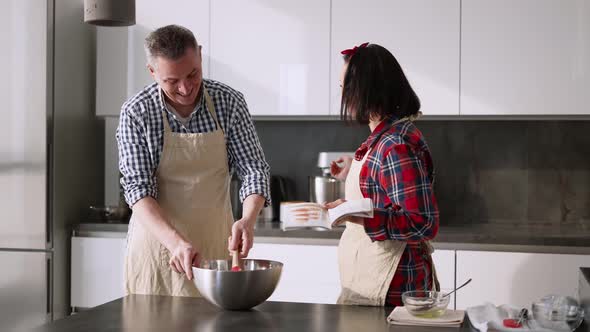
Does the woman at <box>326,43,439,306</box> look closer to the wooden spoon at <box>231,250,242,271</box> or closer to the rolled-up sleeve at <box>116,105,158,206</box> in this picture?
the wooden spoon at <box>231,250,242,271</box>

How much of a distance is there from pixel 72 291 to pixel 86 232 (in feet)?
0.96

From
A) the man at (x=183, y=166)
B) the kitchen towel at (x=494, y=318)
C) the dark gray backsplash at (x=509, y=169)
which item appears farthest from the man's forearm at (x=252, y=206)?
the dark gray backsplash at (x=509, y=169)

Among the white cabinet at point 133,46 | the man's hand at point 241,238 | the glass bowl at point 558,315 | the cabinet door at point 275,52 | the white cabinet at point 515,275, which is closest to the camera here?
the glass bowl at point 558,315

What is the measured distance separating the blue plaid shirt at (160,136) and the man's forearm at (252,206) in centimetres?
2

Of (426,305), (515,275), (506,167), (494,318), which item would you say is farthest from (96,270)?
(494,318)

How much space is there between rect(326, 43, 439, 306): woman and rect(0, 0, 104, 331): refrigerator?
6.45 feet

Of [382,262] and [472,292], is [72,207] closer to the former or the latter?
[472,292]

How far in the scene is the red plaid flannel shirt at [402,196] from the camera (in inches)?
84.7

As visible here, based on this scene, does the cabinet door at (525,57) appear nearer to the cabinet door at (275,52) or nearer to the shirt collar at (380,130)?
the cabinet door at (275,52)

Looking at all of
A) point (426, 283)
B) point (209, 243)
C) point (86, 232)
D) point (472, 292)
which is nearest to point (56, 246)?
point (86, 232)

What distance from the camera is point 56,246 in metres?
3.90

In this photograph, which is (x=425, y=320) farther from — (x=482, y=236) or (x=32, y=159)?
(x=32, y=159)

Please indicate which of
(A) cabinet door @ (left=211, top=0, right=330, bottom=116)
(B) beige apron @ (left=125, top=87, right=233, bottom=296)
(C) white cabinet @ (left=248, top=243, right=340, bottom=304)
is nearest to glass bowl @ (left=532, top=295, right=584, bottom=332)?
(B) beige apron @ (left=125, top=87, right=233, bottom=296)

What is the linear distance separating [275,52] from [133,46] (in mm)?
721
